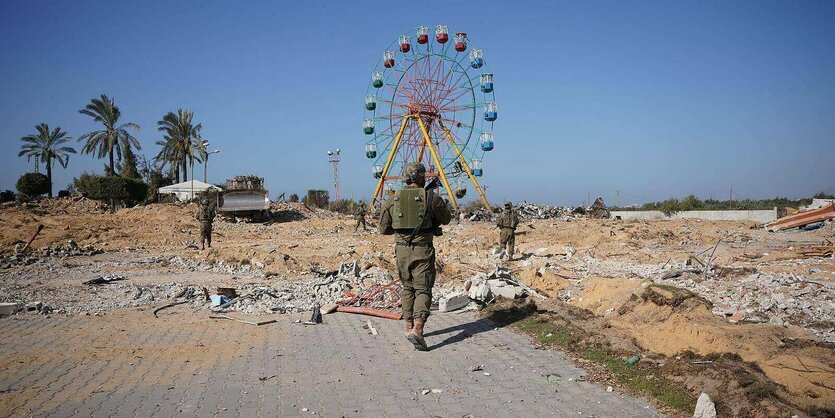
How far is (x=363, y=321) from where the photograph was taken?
758 cm

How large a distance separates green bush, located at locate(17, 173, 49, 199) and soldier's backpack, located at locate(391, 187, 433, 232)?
144ft

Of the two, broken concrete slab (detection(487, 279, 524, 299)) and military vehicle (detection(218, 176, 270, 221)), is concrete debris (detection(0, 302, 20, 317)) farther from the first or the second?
military vehicle (detection(218, 176, 270, 221))

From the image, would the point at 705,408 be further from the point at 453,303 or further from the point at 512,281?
the point at 512,281

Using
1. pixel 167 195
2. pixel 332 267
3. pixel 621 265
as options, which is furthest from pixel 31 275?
pixel 167 195

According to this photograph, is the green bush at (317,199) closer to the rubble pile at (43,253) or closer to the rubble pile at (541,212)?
the rubble pile at (541,212)

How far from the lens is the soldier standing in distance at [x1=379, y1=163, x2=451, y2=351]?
20.7ft

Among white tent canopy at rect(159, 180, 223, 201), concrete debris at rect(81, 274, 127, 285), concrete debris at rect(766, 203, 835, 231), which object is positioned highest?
white tent canopy at rect(159, 180, 223, 201)

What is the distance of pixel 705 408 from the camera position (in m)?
3.84

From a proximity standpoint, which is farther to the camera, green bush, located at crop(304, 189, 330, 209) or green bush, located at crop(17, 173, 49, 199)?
green bush, located at crop(304, 189, 330, 209)

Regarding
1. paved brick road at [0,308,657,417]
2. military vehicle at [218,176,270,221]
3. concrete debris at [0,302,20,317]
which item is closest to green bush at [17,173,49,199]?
military vehicle at [218,176,270,221]

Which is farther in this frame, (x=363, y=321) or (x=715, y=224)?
(x=715, y=224)

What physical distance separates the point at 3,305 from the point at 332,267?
24.3 feet

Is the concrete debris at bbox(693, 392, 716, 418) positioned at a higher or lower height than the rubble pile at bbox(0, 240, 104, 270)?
higher

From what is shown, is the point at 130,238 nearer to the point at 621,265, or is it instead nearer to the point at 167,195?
the point at 621,265
